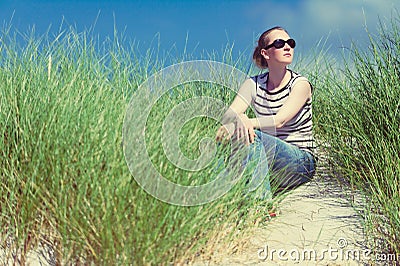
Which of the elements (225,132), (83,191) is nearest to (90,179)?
(83,191)

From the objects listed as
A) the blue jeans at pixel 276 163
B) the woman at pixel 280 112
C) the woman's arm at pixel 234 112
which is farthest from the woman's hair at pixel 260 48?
the blue jeans at pixel 276 163

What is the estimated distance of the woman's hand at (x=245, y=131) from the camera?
283cm

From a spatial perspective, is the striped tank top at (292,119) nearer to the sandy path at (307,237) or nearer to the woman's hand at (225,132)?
the sandy path at (307,237)

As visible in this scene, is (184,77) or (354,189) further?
(184,77)

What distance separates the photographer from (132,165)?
7.07 ft

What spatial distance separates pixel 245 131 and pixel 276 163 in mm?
392

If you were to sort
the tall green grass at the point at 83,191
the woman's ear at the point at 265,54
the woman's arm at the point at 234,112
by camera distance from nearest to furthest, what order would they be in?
the tall green grass at the point at 83,191
the woman's arm at the point at 234,112
the woman's ear at the point at 265,54

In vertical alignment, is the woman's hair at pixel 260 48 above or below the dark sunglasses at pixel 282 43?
above

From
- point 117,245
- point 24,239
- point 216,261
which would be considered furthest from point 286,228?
point 24,239

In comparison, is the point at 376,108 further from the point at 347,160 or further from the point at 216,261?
the point at 216,261

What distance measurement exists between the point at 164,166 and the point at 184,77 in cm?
192

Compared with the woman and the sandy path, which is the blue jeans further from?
the sandy path

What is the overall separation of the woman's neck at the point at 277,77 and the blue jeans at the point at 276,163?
1.35 feet

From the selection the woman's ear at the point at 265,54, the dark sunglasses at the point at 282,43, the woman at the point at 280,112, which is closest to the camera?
the woman at the point at 280,112
